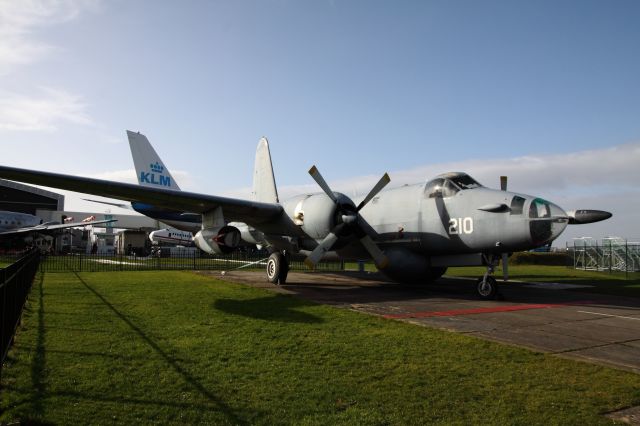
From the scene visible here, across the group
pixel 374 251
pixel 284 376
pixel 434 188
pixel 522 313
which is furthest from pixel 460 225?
pixel 284 376

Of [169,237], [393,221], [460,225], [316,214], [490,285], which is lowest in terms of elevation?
[490,285]

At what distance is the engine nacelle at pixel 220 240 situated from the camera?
14195 mm

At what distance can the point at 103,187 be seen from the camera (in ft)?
45.6

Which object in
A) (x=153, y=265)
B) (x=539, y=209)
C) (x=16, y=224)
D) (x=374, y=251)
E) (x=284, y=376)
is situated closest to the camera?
(x=284, y=376)

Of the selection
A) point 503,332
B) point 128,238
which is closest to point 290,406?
point 503,332

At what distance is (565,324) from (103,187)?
13423mm

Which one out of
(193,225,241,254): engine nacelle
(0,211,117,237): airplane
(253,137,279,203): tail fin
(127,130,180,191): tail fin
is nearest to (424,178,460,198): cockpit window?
(193,225,241,254): engine nacelle

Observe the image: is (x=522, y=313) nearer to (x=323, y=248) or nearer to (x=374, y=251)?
(x=374, y=251)

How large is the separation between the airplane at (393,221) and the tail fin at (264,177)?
13.9 ft

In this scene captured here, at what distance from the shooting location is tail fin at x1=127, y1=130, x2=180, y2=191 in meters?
22.9

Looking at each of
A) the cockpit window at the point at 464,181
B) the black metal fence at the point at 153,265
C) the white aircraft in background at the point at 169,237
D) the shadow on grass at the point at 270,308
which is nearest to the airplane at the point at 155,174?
the black metal fence at the point at 153,265

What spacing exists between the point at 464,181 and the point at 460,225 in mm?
1626

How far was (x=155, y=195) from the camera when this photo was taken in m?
14.6

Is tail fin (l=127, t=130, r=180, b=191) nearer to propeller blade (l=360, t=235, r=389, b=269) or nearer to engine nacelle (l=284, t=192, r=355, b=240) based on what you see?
engine nacelle (l=284, t=192, r=355, b=240)
